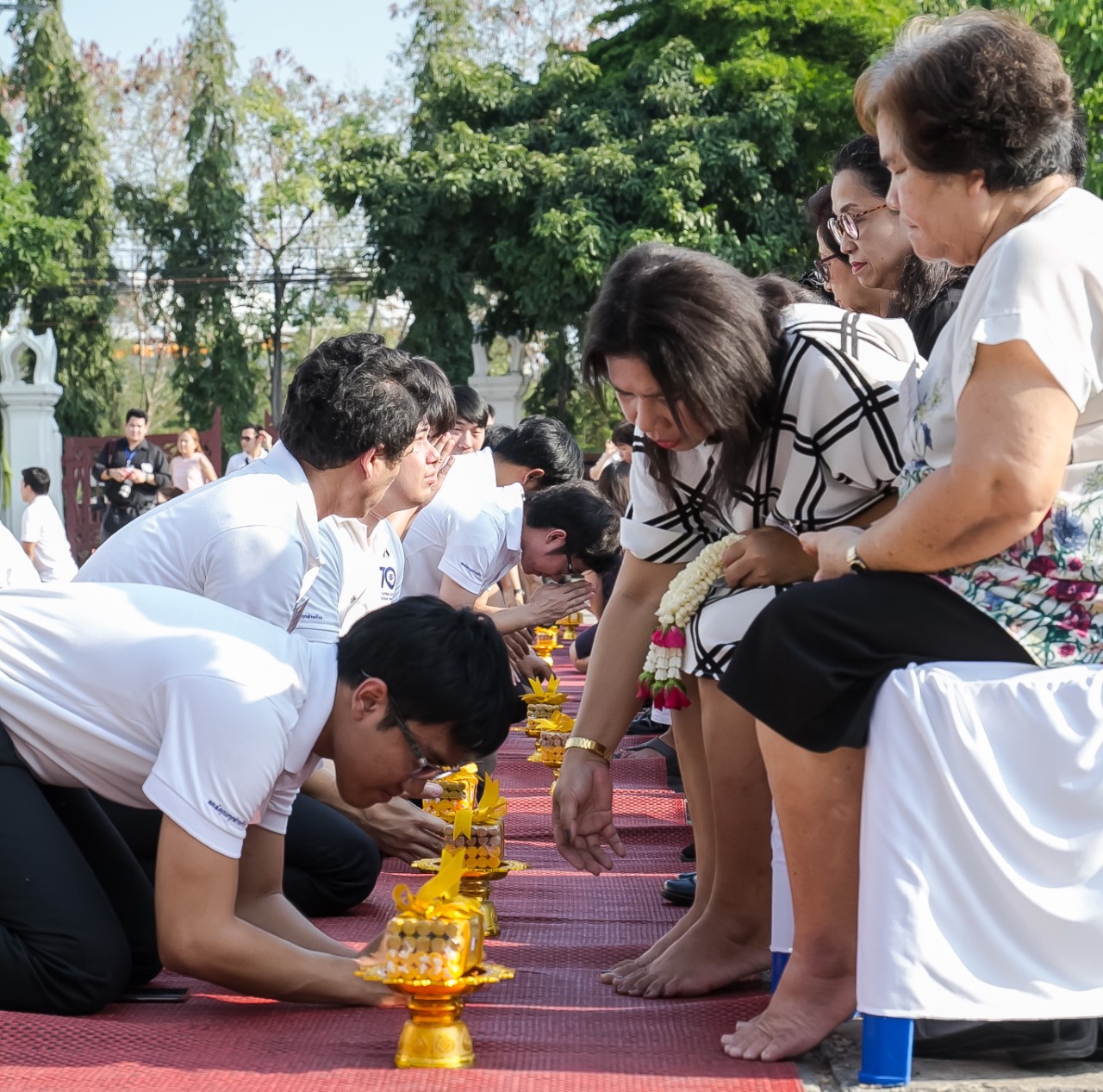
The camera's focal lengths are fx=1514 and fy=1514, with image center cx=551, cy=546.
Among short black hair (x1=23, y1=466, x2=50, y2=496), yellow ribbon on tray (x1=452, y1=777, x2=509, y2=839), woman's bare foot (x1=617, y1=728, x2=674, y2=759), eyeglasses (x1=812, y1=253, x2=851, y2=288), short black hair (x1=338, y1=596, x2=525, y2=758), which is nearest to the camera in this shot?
short black hair (x1=338, y1=596, x2=525, y2=758)

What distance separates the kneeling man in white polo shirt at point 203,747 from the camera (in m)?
2.48

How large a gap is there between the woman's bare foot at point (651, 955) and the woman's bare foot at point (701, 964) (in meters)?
0.02

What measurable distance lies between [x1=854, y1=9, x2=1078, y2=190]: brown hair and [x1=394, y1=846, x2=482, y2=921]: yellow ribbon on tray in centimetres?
139

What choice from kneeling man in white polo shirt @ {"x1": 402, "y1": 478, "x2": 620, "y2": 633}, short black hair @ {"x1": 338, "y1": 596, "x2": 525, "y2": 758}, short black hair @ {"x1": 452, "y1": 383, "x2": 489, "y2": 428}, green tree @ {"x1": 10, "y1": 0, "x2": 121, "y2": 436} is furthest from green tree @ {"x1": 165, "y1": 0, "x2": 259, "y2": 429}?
short black hair @ {"x1": 338, "y1": 596, "x2": 525, "y2": 758}

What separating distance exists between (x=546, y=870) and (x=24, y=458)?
1817 centimetres

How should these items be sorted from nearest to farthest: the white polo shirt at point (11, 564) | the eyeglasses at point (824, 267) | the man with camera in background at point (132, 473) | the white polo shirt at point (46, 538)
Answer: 1. the eyeglasses at point (824, 267)
2. the white polo shirt at point (11, 564)
3. the white polo shirt at point (46, 538)
4. the man with camera in background at point (132, 473)

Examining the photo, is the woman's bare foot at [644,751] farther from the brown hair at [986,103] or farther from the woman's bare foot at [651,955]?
the brown hair at [986,103]

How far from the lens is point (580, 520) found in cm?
571

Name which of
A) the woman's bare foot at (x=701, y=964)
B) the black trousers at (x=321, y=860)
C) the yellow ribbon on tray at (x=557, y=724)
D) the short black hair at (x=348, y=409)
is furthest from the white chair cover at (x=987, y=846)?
the yellow ribbon on tray at (x=557, y=724)

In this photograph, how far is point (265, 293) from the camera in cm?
2920

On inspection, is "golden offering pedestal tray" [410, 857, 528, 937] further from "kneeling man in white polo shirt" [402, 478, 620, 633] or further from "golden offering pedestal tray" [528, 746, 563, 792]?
"kneeling man in white polo shirt" [402, 478, 620, 633]

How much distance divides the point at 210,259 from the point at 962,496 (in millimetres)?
28225

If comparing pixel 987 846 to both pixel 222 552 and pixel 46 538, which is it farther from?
pixel 46 538

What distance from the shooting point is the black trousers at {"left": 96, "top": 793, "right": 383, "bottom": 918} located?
3469 millimetres
